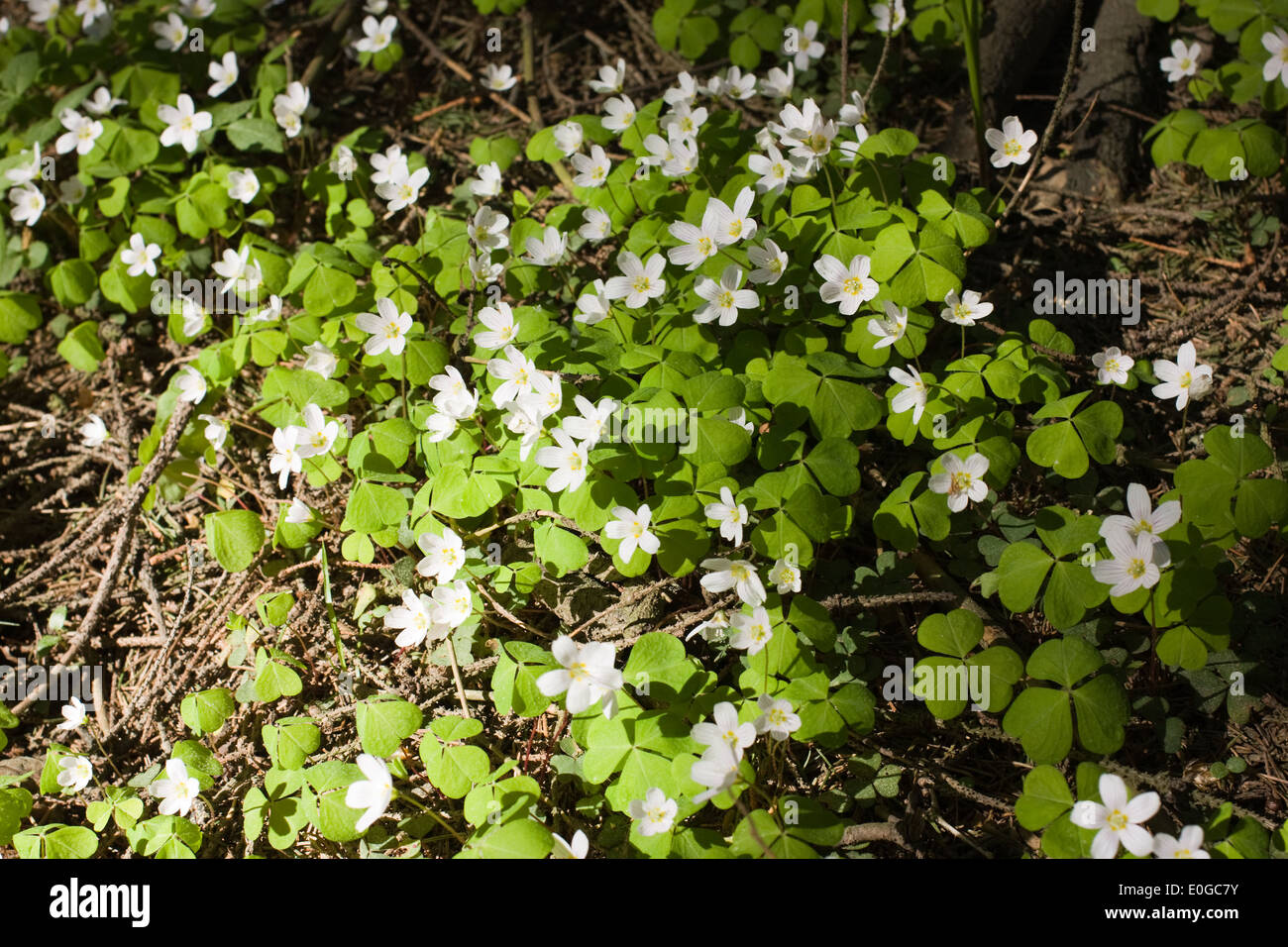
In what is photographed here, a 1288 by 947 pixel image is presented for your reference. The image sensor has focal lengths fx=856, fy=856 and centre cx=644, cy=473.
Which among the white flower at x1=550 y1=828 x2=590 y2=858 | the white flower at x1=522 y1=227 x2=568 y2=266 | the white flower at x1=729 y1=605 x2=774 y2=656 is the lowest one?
the white flower at x1=550 y1=828 x2=590 y2=858

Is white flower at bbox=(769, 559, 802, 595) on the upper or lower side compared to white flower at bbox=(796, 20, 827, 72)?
lower

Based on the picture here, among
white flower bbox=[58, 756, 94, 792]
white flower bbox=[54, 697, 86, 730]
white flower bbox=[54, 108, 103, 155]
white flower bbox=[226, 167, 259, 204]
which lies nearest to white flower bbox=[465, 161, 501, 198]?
white flower bbox=[226, 167, 259, 204]

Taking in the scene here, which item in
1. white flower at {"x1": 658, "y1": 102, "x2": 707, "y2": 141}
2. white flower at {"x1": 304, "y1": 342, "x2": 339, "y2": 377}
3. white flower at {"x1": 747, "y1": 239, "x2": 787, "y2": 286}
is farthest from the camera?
white flower at {"x1": 658, "y1": 102, "x2": 707, "y2": 141}

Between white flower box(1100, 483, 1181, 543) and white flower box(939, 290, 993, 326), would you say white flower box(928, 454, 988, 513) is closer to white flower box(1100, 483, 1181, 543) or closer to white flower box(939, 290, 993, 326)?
white flower box(1100, 483, 1181, 543)

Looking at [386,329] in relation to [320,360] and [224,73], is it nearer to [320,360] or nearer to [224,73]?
[320,360]

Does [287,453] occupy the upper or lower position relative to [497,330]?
lower

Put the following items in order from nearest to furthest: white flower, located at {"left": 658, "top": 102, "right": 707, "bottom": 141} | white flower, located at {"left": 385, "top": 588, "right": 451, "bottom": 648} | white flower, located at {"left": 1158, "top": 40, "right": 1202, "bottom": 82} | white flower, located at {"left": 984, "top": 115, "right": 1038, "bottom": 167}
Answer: white flower, located at {"left": 385, "top": 588, "right": 451, "bottom": 648} → white flower, located at {"left": 984, "top": 115, "right": 1038, "bottom": 167} → white flower, located at {"left": 658, "top": 102, "right": 707, "bottom": 141} → white flower, located at {"left": 1158, "top": 40, "right": 1202, "bottom": 82}

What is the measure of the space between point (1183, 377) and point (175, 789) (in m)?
3.05

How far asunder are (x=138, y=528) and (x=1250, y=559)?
11.9 feet

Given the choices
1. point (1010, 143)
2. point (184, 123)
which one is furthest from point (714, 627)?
point (184, 123)

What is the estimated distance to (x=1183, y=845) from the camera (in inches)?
69.6

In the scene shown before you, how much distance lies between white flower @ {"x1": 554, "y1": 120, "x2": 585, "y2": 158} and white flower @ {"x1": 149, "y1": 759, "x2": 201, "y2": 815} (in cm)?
238

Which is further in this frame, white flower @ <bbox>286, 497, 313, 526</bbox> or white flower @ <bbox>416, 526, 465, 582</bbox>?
white flower @ <bbox>286, 497, 313, 526</bbox>

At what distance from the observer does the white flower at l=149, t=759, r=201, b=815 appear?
2.32 metres
